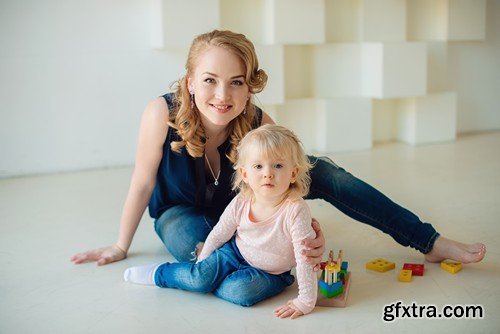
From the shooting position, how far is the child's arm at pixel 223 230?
1.64 m

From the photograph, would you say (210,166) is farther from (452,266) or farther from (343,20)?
(343,20)

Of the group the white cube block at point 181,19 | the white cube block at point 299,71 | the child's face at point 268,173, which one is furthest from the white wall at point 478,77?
the child's face at point 268,173

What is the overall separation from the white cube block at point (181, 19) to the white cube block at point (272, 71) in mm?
281

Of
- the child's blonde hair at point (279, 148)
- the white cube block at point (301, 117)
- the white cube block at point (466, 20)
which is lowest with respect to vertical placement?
the white cube block at point (301, 117)

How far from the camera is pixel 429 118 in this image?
3602mm

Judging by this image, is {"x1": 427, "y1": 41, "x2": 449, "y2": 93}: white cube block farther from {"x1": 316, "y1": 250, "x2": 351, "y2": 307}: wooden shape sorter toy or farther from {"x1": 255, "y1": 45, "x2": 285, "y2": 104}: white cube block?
{"x1": 316, "y1": 250, "x2": 351, "y2": 307}: wooden shape sorter toy

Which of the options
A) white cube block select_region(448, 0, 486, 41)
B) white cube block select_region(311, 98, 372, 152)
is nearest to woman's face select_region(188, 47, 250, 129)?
white cube block select_region(311, 98, 372, 152)

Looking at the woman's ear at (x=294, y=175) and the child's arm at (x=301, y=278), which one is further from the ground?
the woman's ear at (x=294, y=175)

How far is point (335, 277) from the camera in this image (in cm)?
160

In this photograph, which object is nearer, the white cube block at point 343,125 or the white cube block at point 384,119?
the white cube block at point 343,125

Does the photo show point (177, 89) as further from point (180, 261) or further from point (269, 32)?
point (269, 32)

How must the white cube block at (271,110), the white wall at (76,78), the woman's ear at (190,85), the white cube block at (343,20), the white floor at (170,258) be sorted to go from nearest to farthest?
the white floor at (170,258) < the woman's ear at (190,85) < the white wall at (76,78) < the white cube block at (271,110) < the white cube block at (343,20)

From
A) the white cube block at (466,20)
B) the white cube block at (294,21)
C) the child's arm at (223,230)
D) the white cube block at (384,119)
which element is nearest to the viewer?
the child's arm at (223,230)

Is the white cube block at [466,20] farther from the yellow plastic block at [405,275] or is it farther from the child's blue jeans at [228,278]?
the child's blue jeans at [228,278]
